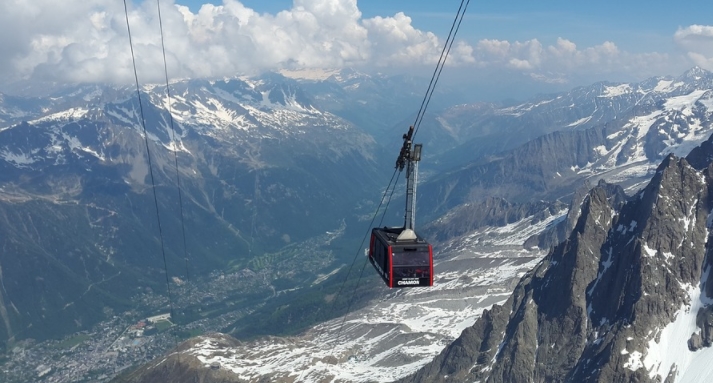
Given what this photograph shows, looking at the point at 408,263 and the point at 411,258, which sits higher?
the point at 411,258

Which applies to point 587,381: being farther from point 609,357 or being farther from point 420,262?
point 420,262

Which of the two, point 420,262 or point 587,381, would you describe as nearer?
point 420,262

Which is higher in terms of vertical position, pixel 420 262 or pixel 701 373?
pixel 420 262

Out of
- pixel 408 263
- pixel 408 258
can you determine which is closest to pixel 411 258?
pixel 408 258

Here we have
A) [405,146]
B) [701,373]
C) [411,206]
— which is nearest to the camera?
[405,146]

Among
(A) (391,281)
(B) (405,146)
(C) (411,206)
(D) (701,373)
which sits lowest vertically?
(D) (701,373)

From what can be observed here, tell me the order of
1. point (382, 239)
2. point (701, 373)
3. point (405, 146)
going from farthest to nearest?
point (701, 373)
point (382, 239)
point (405, 146)

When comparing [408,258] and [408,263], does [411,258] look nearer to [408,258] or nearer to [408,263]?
[408,258]

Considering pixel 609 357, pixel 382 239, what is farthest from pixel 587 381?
Result: pixel 382 239
